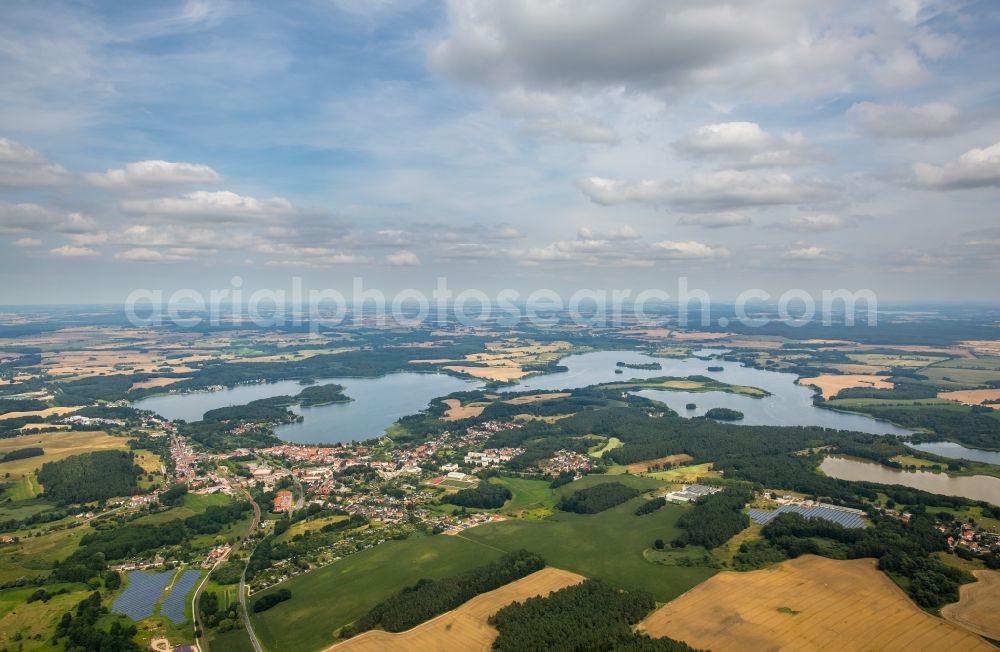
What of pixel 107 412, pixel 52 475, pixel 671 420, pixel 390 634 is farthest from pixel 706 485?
pixel 107 412

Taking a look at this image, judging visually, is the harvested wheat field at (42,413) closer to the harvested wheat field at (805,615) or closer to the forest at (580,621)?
the forest at (580,621)

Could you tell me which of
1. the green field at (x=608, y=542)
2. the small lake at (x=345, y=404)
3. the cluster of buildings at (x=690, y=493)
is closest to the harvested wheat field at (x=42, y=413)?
the small lake at (x=345, y=404)

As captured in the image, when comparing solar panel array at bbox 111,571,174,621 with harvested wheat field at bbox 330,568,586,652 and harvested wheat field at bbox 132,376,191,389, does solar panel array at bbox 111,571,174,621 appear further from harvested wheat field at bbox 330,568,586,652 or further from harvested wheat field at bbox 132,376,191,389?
harvested wheat field at bbox 132,376,191,389

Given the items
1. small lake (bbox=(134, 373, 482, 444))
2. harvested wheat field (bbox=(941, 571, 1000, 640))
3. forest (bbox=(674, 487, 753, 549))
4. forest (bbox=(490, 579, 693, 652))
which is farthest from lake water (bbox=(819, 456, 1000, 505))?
small lake (bbox=(134, 373, 482, 444))

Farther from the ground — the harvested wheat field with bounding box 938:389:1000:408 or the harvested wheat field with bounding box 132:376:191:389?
the harvested wheat field with bounding box 938:389:1000:408

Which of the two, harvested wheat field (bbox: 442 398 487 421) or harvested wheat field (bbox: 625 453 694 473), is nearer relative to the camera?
harvested wheat field (bbox: 625 453 694 473)

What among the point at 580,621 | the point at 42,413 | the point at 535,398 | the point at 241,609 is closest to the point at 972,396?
the point at 535,398

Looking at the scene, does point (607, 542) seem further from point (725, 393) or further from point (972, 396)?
point (972, 396)

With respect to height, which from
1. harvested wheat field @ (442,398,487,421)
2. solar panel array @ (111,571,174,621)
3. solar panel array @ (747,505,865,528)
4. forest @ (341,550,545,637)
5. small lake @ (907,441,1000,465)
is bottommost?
solar panel array @ (111,571,174,621)
